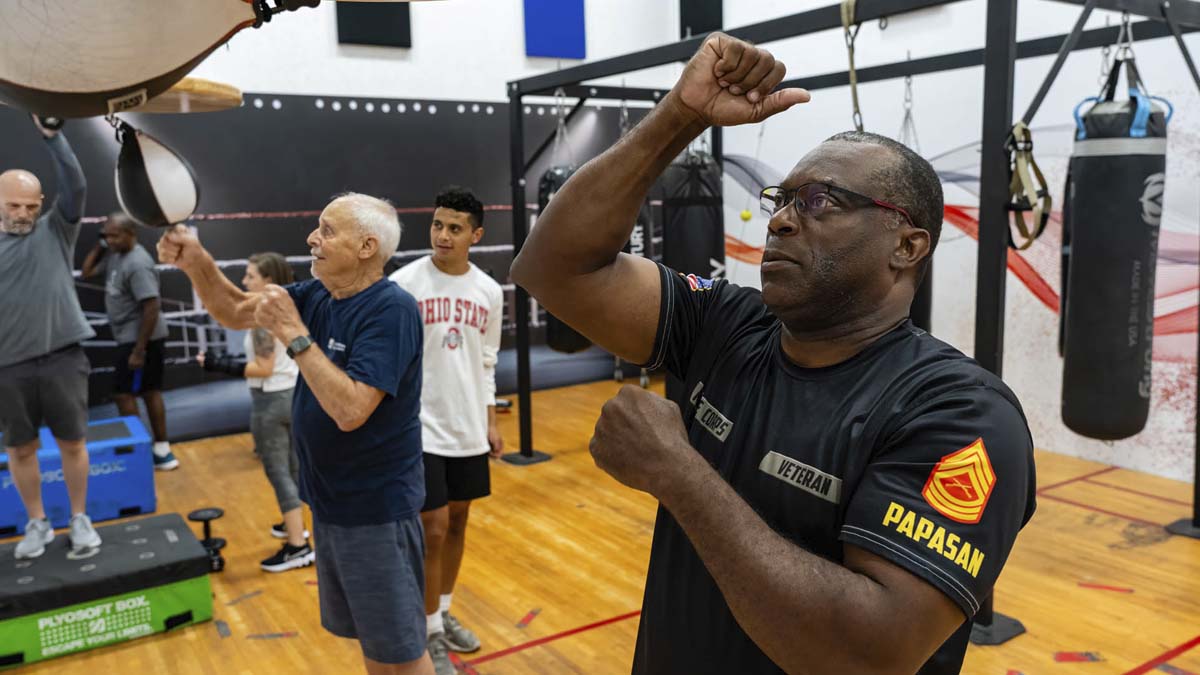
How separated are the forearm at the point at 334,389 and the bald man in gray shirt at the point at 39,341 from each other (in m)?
2.13

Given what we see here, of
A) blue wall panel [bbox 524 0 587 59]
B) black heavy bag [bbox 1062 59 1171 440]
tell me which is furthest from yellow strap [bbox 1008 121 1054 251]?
blue wall panel [bbox 524 0 587 59]

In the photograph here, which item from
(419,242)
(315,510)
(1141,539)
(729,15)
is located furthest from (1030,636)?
(729,15)

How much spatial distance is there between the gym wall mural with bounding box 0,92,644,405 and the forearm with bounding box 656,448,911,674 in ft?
19.9

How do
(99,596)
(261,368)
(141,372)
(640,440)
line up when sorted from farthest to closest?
(141,372)
(261,368)
(99,596)
(640,440)

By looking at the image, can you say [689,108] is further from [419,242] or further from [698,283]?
[419,242]

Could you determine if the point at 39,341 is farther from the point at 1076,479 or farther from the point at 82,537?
the point at 1076,479

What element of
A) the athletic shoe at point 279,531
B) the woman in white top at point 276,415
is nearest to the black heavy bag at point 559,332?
the woman in white top at point 276,415

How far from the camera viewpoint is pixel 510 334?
8227 mm

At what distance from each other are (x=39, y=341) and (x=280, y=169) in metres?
3.29

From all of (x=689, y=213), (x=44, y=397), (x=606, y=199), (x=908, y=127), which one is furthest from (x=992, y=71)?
(x=44, y=397)

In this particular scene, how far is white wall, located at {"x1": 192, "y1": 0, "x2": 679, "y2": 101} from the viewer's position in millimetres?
6773

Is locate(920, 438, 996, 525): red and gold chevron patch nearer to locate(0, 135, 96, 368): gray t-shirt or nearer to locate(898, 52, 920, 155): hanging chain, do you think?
locate(0, 135, 96, 368): gray t-shirt

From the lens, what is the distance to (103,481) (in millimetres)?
4867

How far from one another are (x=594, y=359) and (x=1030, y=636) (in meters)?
5.63
